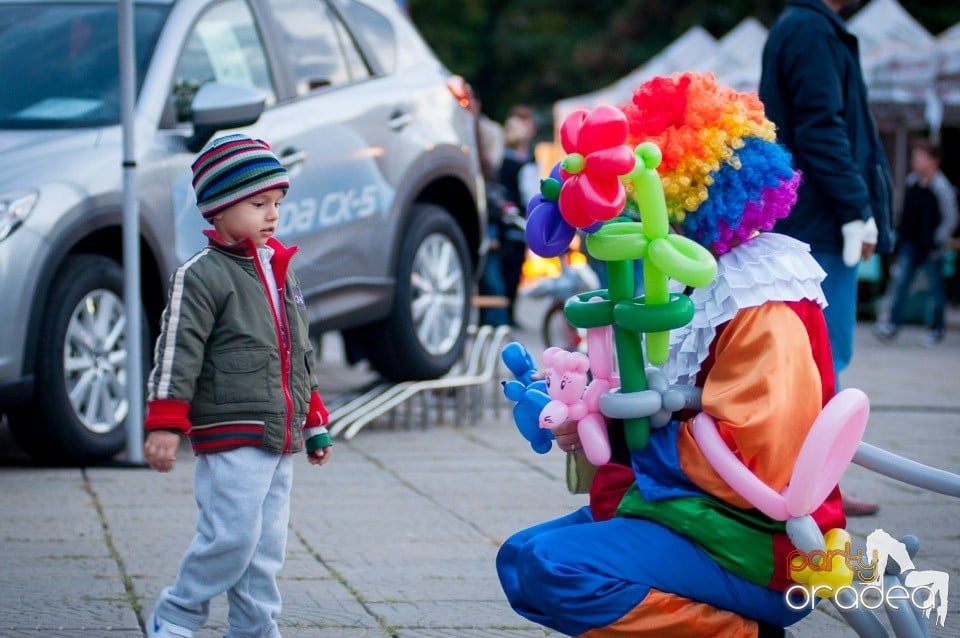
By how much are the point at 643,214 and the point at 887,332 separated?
1171cm

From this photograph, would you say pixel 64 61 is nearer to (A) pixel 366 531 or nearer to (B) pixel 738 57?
(A) pixel 366 531

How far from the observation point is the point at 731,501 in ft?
9.88

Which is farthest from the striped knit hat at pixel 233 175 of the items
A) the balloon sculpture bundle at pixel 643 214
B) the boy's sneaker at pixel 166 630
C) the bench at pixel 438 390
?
the bench at pixel 438 390

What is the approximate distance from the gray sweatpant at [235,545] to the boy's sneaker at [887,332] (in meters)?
11.5

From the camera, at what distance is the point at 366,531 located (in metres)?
5.05

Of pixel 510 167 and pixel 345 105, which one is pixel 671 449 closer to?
pixel 345 105

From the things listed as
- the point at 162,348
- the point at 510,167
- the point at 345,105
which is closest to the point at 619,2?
the point at 510,167

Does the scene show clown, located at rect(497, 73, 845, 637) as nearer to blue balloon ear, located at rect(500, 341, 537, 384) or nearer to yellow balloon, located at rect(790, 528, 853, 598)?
yellow balloon, located at rect(790, 528, 853, 598)

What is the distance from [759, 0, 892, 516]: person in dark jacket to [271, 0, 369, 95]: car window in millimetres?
2493

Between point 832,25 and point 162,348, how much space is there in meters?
3.14

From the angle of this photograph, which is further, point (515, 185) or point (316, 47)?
point (515, 185)

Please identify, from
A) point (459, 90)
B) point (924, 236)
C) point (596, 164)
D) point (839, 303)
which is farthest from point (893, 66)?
point (596, 164)

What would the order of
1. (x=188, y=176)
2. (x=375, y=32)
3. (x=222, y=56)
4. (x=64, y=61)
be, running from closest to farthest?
1. (x=188, y=176)
2. (x=64, y=61)
3. (x=222, y=56)
4. (x=375, y=32)

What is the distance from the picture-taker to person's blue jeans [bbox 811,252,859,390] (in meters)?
5.20
